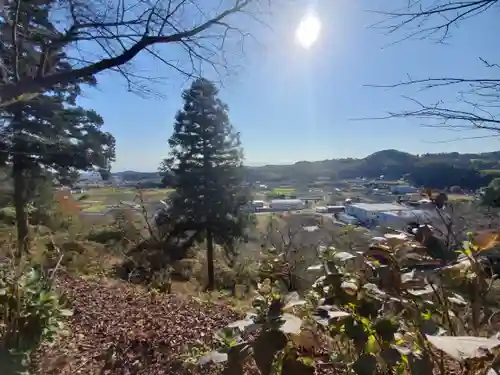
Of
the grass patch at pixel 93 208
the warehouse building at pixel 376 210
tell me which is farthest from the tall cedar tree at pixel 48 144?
the warehouse building at pixel 376 210

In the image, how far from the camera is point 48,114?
9773mm

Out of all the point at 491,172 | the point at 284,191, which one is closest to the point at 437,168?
the point at 491,172

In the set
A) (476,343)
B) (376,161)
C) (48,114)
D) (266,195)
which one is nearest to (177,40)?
(476,343)

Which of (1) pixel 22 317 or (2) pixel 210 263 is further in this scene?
(2) pixel 210 263

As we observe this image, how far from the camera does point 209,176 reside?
12633 mm

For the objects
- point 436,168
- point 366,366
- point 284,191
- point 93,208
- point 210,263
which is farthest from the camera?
point 93,208

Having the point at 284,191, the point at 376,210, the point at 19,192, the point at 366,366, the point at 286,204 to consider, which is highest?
the point at 376,210

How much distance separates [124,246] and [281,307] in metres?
12.7

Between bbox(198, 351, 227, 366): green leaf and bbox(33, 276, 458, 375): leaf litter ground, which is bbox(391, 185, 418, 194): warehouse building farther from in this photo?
bbox(198, 351, 227, 366): green leaf

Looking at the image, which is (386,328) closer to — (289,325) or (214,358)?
(289,325)

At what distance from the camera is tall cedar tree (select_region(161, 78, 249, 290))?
12.5 meters

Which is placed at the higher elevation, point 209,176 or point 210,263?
point 209,176

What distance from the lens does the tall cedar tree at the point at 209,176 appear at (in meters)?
12.5

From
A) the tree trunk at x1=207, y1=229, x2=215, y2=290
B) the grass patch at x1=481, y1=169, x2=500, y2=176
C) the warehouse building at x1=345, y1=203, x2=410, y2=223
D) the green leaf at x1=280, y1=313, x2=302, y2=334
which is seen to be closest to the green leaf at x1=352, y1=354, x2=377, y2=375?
the green leaf at x1=280, y1=313, x2=302, y2=334
